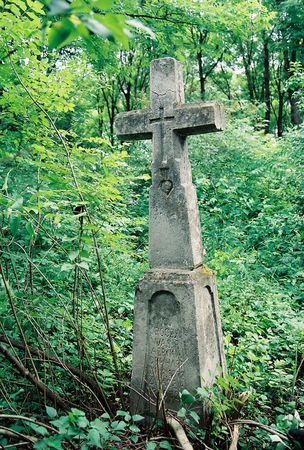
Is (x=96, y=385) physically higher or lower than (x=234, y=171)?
lower

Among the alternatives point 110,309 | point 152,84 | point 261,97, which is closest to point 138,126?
point 152,84

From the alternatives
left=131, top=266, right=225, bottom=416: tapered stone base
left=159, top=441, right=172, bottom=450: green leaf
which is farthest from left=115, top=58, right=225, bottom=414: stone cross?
left=159, top=441, right=172, bottom=450: green leaf

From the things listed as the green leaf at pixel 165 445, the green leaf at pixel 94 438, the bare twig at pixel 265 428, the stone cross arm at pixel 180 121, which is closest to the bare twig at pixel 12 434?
the green leaf at pixel 94 438

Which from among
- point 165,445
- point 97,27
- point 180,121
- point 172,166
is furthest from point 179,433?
point 97,27

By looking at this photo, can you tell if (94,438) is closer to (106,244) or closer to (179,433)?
(179,433)

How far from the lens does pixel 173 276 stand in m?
3.17

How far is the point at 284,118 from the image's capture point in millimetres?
20875

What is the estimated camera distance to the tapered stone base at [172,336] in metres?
3.08

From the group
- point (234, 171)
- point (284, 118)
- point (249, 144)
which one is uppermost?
point (284, 118)

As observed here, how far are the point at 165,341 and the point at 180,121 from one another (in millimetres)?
1795

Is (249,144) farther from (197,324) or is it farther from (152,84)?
(197,324)

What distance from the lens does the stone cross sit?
3105 millimetres

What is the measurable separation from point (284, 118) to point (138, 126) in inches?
763

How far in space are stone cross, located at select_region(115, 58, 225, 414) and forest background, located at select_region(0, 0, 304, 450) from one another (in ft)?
0.74
